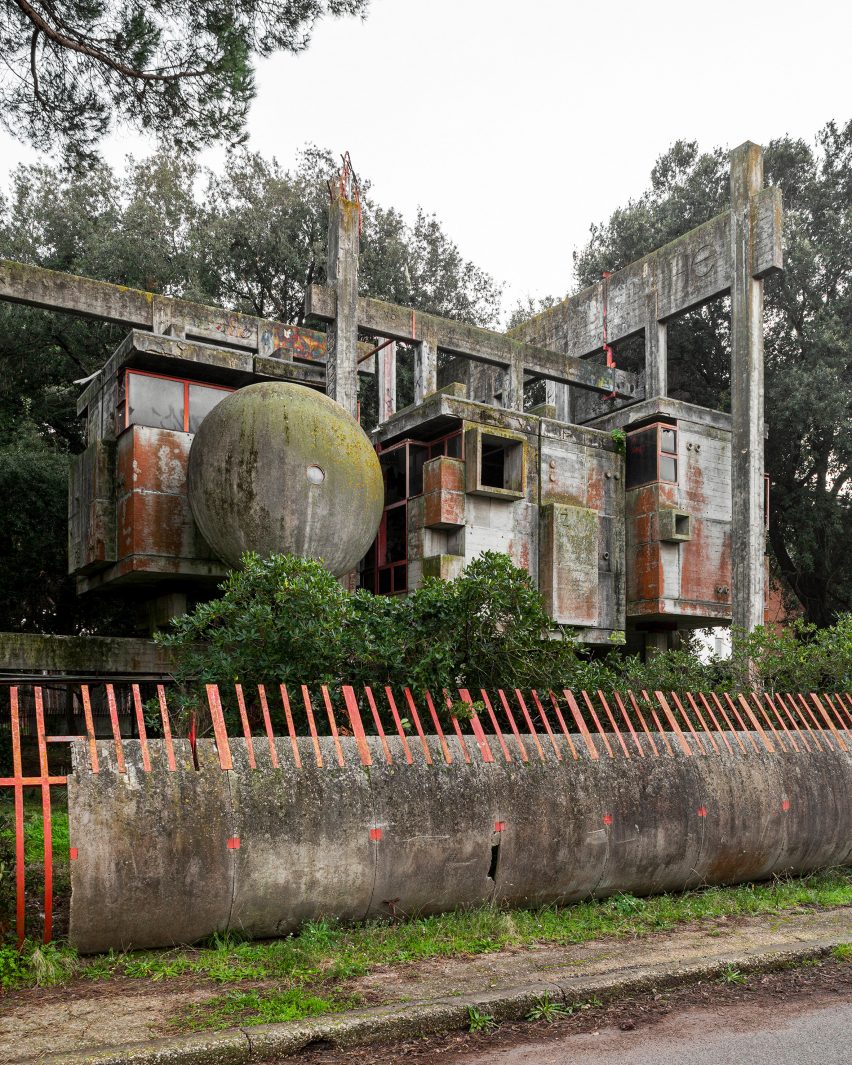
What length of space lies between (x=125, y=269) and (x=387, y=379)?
8.53 m

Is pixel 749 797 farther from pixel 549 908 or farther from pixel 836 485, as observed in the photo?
pixel 836 485

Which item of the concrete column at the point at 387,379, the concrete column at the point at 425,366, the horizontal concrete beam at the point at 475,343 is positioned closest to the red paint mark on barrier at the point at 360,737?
the horizontal concrete beam at the point at 475,343

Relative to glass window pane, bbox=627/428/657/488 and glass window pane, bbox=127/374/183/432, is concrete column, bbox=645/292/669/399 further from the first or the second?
glass window pane, bbox=127/374/183/432

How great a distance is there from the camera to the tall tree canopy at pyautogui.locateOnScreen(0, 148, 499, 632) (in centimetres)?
2633

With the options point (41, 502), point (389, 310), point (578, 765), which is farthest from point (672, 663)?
point (41, 502)

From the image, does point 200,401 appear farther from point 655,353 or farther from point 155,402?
point 655,353

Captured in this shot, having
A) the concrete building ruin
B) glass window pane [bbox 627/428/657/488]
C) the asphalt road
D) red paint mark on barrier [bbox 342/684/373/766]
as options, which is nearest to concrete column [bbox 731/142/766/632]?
the concrete building ruin

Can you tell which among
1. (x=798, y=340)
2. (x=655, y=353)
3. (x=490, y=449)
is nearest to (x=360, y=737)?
(x=490, y=449)

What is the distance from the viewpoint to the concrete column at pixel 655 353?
2541 centimetres

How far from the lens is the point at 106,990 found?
5336mm

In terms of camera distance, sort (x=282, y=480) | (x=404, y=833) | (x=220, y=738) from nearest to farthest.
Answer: (x=220, y=738), (x=404, y=833), (x=282, y=480)

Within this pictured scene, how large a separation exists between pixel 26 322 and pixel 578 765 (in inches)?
1028

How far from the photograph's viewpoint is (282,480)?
53.1 feet

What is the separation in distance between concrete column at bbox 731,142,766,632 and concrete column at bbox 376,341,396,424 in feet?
30.6
